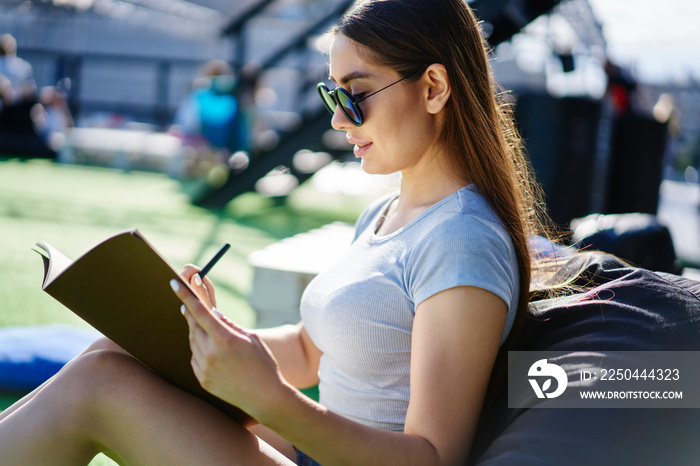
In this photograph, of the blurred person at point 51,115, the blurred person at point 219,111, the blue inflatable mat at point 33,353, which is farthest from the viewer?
the blurred person at point 51,115

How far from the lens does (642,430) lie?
1299 mm

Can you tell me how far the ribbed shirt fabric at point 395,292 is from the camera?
1.34 metres

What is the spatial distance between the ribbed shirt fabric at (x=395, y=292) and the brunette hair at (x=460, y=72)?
56 millimetres

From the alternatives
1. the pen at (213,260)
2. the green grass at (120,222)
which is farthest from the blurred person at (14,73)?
the pen at (213,260)

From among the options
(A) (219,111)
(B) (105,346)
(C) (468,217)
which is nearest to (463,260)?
(C) (468,217)

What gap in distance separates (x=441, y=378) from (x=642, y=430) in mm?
423

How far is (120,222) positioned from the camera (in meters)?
6.49

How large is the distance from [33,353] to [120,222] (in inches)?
158

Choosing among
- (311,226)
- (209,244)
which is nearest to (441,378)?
(209,244)

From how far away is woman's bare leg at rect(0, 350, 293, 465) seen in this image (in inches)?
51.6

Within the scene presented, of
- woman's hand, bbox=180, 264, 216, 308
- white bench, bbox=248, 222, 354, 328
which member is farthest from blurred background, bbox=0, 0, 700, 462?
woman's hand, bbox=180, 264, 216, 308

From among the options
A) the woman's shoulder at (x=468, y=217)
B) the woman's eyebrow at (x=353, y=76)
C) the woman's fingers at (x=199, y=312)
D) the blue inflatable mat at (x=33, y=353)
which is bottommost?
the blue inflatable mat at (x=33, y=353)

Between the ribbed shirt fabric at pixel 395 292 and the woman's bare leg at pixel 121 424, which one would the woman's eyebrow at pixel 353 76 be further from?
the woman's bare leg at pixel 121 424

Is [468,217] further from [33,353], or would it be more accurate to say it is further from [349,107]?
[33,353]
